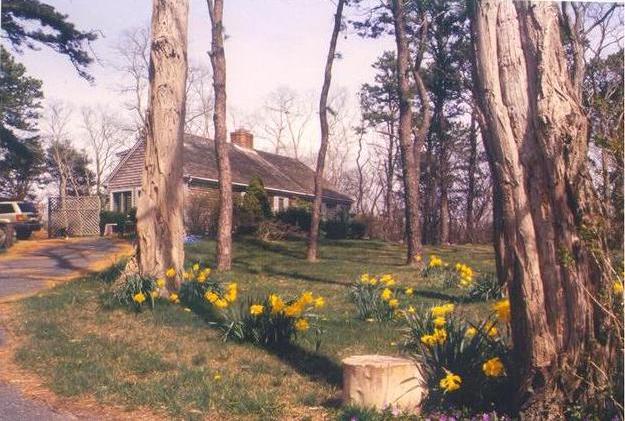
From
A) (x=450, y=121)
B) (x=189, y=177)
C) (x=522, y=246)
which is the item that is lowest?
(x=522, y=246)

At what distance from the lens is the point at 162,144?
984cm

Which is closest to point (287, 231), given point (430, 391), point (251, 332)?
point (251, 332)

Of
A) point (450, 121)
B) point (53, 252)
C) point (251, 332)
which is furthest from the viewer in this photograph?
point (450, 121)

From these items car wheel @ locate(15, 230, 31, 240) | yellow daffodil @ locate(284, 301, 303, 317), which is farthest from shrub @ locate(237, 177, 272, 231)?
yellow daffodil @ locate(284, 301, 303, 317)

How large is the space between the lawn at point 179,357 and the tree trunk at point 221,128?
12.4ft

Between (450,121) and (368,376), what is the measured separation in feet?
100

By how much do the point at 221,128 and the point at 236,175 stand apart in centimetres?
1356

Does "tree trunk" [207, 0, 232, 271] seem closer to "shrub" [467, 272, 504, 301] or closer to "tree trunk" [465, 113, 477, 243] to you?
"shrub" [467, 272, 504, 301]

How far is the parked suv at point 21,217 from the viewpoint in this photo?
15461 millimetres

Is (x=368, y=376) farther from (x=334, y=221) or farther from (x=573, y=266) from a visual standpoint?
(x=334, y=221)

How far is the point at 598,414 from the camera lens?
383 centimetres

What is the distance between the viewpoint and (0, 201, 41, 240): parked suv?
15461 mm

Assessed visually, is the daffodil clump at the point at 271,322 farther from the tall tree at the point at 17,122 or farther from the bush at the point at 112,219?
the bush at the point at 112,219

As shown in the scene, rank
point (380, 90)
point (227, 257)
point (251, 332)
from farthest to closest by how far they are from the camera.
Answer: point (380, 90)
point (227, 257)
point (251, 332)
